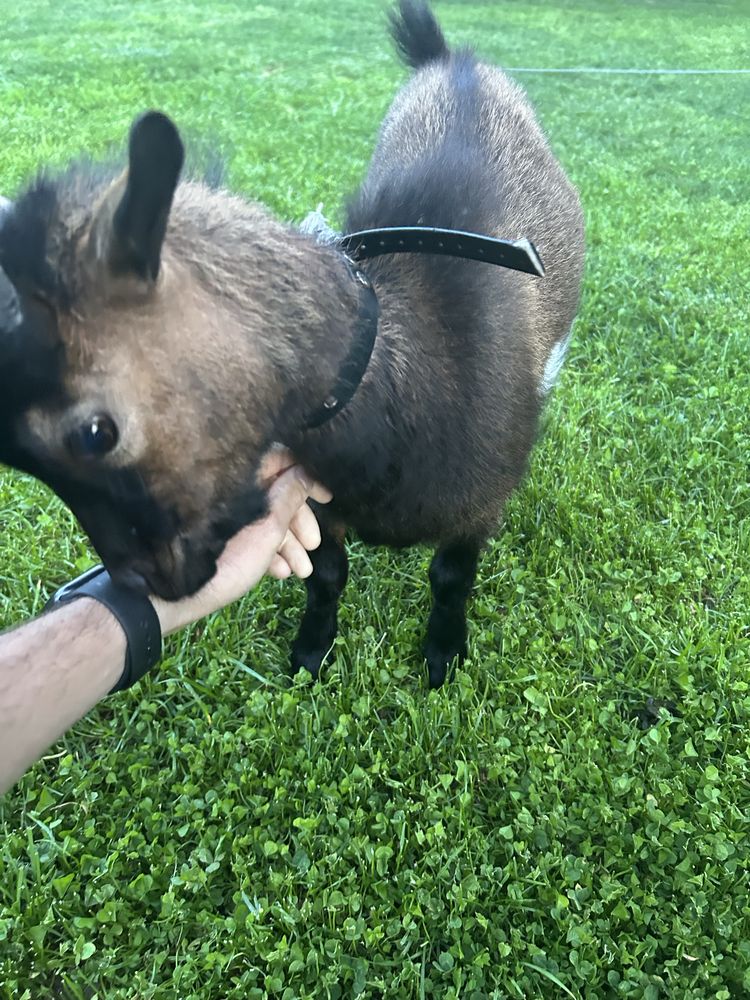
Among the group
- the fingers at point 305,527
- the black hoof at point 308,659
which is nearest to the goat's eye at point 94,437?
the fingers at point 305,527

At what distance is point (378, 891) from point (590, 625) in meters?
1.28

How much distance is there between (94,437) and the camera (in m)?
1.51

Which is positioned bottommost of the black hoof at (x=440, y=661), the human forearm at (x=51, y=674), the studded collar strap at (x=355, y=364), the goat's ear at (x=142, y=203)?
the black hoof at (x=440, y=661)

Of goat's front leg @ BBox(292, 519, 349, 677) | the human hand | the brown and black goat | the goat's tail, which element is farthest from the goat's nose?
the goat's tail

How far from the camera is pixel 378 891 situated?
216cm

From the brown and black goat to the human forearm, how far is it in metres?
0.23

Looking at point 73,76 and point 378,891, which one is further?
point 73,76

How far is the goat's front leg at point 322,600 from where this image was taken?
2.64 metres

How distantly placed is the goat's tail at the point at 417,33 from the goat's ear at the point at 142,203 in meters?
3.38

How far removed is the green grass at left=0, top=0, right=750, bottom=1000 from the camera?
2055 millimetres

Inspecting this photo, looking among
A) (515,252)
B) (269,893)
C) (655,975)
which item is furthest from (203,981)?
(515,252)

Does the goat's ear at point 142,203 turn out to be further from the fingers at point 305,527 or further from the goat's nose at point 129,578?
the fingers at point 305,527

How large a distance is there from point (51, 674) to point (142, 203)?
42.8 inches

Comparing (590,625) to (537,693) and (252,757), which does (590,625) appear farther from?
(252,757)
